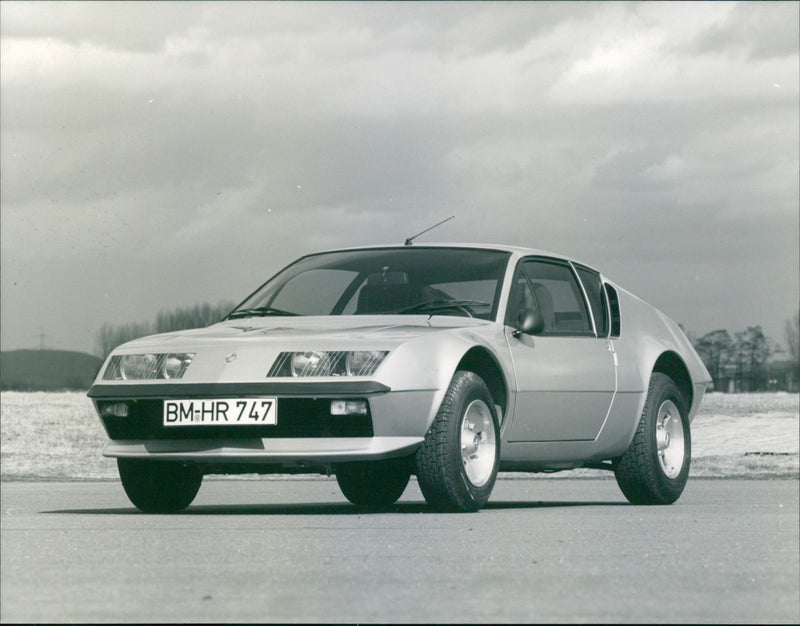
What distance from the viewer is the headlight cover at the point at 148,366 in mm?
8008

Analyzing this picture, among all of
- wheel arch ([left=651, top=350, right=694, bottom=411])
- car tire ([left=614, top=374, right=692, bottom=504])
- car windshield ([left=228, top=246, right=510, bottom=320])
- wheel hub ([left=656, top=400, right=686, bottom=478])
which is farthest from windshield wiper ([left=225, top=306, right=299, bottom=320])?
wheel arch ([left=651, top=350, right=694, bottom=411])

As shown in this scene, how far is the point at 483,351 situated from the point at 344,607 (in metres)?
3.99

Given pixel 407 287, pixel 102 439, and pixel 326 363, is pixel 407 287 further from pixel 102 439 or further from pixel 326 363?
pixel 102 439

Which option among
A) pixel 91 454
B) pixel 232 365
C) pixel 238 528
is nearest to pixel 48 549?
pixel 238 528

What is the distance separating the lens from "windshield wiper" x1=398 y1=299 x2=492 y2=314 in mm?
8672

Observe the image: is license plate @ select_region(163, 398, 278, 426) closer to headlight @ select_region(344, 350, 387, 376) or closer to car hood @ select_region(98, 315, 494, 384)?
car hood @ select_region(98, 315, 494, 384)

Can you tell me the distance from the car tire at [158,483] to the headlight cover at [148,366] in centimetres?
52

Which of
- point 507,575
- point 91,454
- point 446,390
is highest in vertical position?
point 446,390

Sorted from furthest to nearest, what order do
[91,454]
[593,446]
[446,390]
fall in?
[91,454] < [593,446] < [446,390]

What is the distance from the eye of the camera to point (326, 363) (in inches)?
303

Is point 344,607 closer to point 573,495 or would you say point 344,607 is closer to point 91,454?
point 573,495

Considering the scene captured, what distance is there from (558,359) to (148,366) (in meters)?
2.56

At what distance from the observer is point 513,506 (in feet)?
31.6

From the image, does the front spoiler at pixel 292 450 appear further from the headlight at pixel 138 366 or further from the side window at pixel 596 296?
the side window at pixel 596 296
